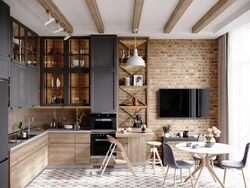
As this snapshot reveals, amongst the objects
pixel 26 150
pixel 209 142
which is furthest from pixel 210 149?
pixel 26 150

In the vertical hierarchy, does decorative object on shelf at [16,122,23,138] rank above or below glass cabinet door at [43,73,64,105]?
below

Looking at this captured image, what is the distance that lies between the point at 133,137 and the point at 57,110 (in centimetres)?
204

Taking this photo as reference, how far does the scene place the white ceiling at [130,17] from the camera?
15.8ft

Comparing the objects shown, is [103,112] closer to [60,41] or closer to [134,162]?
[134,162]

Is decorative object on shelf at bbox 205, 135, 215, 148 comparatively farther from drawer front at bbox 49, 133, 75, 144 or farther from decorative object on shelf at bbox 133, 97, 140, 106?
drawer front at bbox 49, 133, 75, 144

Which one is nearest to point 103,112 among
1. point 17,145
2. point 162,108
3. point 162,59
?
point 162,108

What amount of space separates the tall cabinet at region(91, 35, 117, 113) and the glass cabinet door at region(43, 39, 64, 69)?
811 mm

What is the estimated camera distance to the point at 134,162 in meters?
6.58

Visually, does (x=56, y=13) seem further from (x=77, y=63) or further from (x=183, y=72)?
(x=183, y=72)

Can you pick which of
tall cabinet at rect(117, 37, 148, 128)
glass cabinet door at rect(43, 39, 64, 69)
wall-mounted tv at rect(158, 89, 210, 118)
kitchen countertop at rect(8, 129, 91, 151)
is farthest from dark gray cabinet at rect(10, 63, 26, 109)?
wall-mounted tv at rect(158, 89, 210, 118)

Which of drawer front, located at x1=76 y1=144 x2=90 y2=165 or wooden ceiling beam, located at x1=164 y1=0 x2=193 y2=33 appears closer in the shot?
wooden ceiling beam, located at x1=164 y1=0 x2=193 y2=33

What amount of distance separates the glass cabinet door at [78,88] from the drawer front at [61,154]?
1.05 m

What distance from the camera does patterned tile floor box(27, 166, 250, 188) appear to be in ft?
17.7

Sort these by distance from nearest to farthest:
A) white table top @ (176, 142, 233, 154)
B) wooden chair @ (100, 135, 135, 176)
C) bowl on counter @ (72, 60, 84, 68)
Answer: white table top @ (176, 142, 233, 154), wooden chair @ (100, 135, 135, 176), bowl on counter @ (72, 60, 84, 68)
